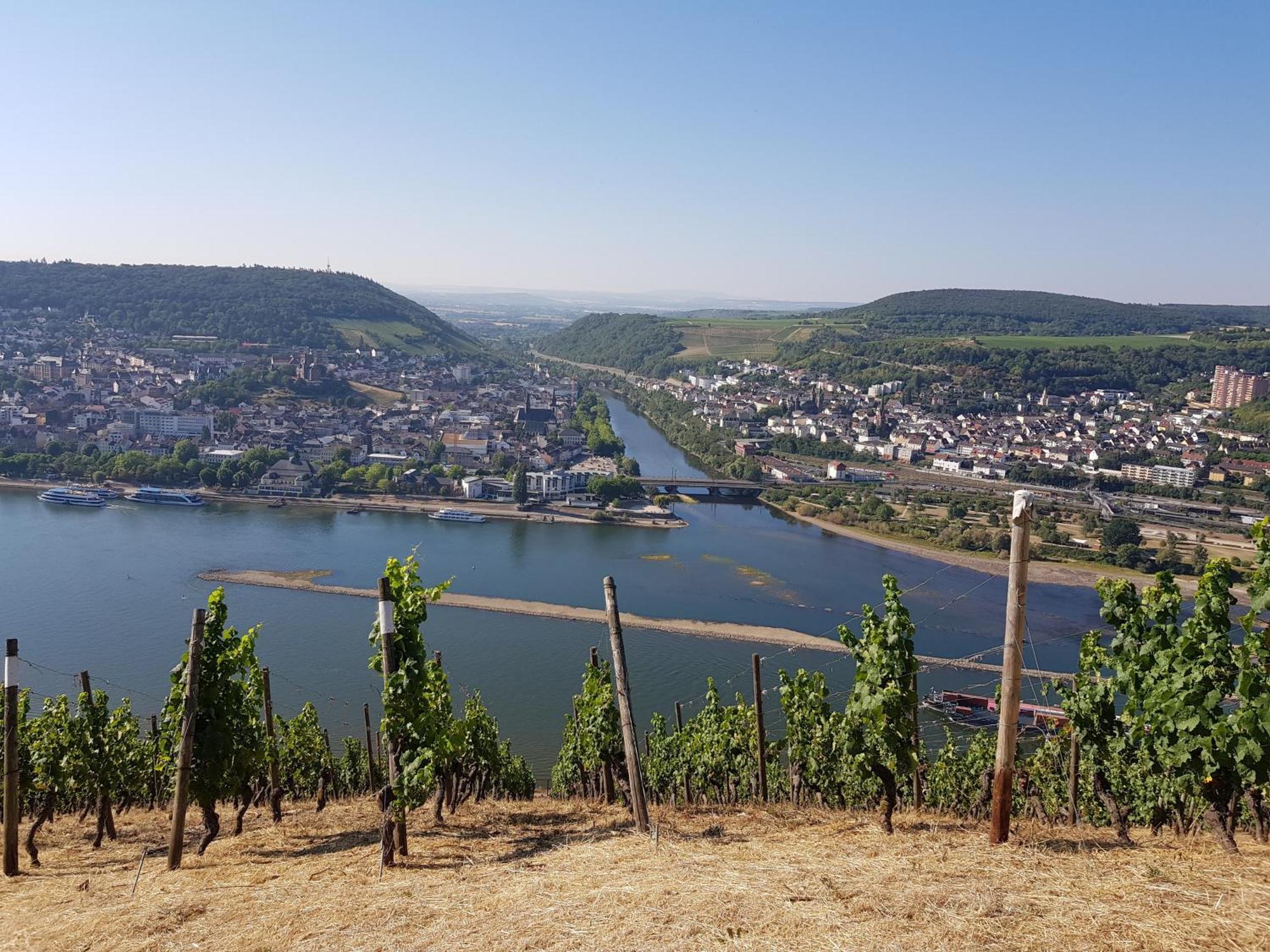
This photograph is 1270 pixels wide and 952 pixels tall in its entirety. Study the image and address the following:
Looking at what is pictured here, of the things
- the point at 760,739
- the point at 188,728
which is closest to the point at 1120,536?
the point at 760,739

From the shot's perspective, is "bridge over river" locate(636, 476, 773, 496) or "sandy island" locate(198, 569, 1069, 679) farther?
"bridge over river" locate(636, 476, 773, 496)

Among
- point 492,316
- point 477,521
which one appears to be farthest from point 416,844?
point 492,316

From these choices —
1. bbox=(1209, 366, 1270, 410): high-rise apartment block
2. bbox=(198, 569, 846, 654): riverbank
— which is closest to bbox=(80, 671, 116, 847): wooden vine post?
bbox=(198, 569, 846, 654): riverbank

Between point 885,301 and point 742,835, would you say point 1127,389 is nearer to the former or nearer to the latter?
point 885,301

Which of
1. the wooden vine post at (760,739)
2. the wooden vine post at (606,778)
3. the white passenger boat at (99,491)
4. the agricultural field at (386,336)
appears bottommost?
the white passenger boat at (99,491)

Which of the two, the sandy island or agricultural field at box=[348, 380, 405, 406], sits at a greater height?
agricultural field at box=[348, 380, 405, 406]

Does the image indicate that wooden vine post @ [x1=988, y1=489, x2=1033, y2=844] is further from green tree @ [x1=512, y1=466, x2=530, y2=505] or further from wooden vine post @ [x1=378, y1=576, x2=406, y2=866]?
green tree @ [x1=512, y1=466, x2=530, y2=505]

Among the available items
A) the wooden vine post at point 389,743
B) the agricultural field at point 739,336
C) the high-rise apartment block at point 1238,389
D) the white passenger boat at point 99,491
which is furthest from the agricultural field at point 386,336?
the wooden vine post at point 389,743

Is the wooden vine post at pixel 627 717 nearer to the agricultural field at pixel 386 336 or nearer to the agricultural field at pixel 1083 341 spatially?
the agricultural field at pixel 1083 341
